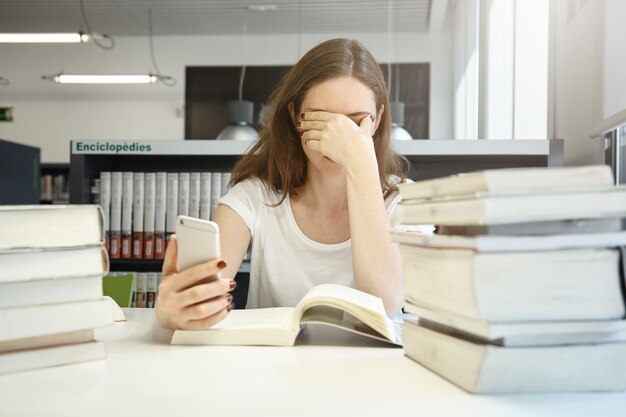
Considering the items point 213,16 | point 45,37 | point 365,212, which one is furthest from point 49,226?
point 213,16

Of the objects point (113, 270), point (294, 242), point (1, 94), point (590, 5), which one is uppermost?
point (1, 94)

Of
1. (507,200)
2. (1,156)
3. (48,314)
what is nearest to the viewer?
(507,200)

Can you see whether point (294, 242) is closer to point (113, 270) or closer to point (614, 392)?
point (614, 392)

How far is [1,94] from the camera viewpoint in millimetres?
8148

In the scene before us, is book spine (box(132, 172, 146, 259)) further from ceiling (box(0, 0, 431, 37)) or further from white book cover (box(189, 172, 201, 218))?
ceiling (box(0, 0, 431, 37))

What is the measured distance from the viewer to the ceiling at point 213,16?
Answer: 21.8ft

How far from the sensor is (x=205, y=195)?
102 inches

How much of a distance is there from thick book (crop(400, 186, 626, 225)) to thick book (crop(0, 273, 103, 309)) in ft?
1.35

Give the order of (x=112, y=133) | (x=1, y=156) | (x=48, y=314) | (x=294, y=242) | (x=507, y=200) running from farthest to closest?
(x=112, y=133), (x=1, y=156), (x=294, y=242), (x=48, y=314), (x=507, y=200)

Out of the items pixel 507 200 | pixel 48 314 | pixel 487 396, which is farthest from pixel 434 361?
pixel 48 314

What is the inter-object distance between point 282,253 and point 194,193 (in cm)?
115

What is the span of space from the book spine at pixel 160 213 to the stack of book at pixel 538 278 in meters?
2.10

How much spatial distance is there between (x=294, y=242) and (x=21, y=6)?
6547mm

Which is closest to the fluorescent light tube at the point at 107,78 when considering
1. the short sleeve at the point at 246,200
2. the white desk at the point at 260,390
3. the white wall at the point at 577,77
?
the white wall at the point at 577,77
